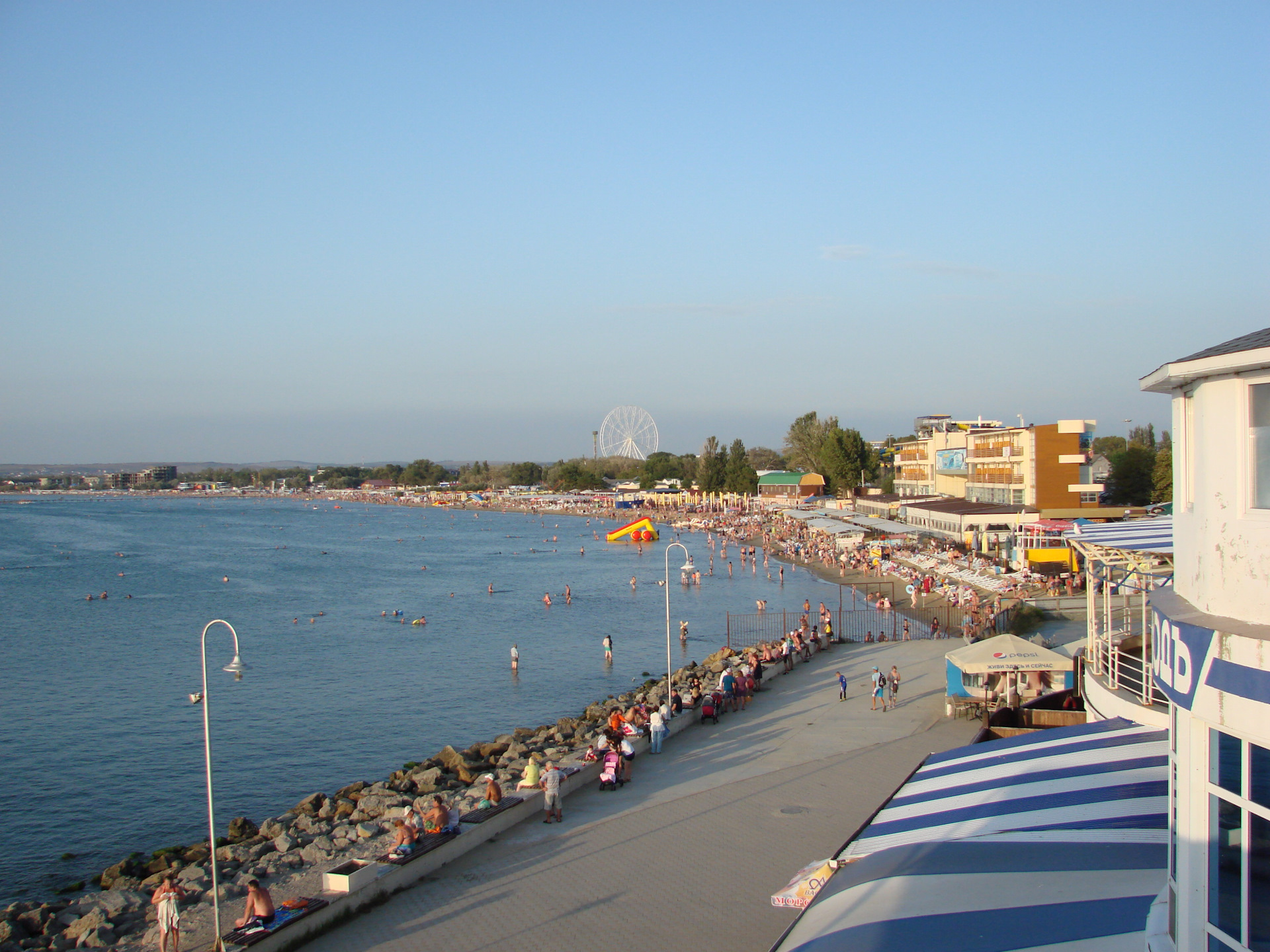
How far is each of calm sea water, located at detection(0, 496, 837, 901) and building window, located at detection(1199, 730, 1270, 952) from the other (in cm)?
1545

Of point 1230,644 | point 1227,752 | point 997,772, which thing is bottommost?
point 997,772

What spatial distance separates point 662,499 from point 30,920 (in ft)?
338

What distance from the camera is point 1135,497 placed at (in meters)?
50.8

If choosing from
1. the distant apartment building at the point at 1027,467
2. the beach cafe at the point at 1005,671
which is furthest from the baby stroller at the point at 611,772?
the distant apartment building at the point at 1027,467

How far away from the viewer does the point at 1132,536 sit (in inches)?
457

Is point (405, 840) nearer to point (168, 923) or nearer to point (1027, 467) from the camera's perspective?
point (168, 923)

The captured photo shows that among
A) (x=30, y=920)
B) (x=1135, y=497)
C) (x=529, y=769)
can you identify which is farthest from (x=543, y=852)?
(x=1135, y=497)

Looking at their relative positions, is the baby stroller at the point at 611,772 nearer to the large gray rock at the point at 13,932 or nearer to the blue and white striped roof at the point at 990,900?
the blue and white striped roof at the point at 990,900

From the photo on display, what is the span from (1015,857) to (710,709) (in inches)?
404

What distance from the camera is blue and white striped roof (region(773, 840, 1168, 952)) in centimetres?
549

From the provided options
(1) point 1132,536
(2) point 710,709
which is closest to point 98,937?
(2) point 710,709

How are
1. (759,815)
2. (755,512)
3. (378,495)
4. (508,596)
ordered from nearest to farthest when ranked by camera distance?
(759,815) → (508,596) → (755,512) → (378,495)

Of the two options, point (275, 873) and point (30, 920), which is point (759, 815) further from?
point (30, 920)

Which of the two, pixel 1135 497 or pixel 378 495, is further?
pixel 378 495
